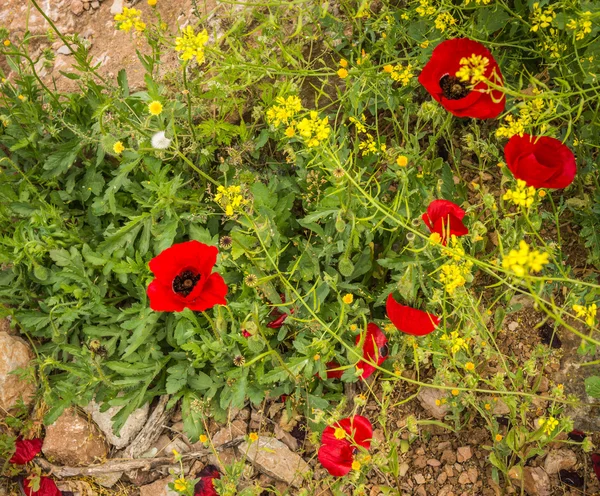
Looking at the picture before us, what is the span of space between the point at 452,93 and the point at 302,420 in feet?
5.06

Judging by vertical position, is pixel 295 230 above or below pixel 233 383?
above

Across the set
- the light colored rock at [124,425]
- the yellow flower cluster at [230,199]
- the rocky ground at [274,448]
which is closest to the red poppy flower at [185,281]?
the yellow flower cluster at [230,199]

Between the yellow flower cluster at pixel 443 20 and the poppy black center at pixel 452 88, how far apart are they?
0.45m

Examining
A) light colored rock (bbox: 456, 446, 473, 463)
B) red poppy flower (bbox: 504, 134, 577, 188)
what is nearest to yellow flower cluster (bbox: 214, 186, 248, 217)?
red poppy flower (bbox: 504, 134, 577, 188)

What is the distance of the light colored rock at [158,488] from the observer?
2.41 meters

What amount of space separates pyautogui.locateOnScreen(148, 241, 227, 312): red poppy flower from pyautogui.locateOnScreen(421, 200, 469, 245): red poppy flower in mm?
762

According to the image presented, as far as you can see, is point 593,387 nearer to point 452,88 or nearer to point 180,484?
point 452,88

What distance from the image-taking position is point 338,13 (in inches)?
113

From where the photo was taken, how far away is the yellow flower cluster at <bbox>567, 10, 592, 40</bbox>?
1938 millimetres

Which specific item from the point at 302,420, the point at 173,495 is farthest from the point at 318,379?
the point at 173,495

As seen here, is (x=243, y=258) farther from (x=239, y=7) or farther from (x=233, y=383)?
(x=239, y=7)

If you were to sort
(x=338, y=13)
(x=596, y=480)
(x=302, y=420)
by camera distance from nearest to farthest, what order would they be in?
(x=596, y=480), (x=302, y=420), (x=338, y=13)

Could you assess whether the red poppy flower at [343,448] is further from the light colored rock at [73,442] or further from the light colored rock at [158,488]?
the light colored rock at [73,442]

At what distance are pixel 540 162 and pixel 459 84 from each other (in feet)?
1.31
